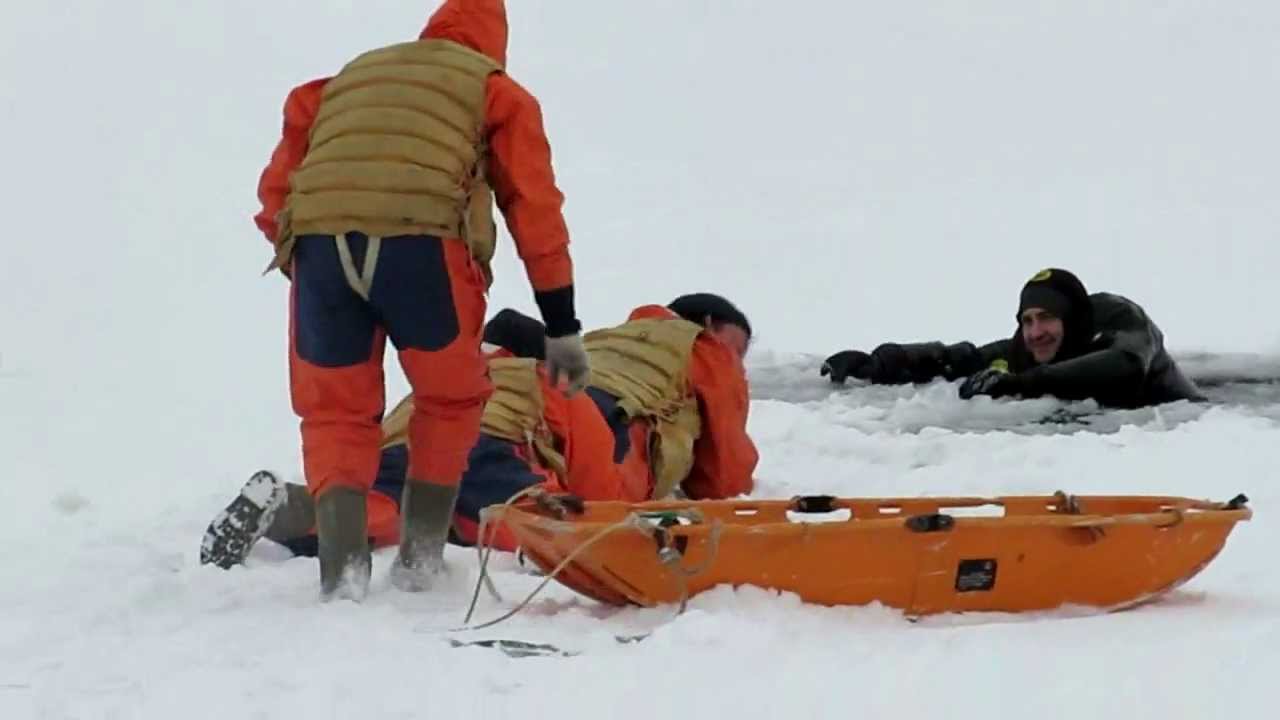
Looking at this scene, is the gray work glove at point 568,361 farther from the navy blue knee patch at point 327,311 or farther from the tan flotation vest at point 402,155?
the navy blue knee patch at point 327,311

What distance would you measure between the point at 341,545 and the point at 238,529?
479mm

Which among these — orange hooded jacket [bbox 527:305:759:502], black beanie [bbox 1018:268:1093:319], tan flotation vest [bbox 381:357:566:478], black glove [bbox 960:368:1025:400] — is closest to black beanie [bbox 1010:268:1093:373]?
black beanie [bbox 1018:268:1093:319]

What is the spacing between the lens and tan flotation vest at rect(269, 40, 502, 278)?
318 centimetres

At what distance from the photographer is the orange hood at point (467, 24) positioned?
11.3 feet

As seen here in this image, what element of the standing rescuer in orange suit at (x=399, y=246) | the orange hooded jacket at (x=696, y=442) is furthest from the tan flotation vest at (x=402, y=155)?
the orange hooded jacket at (x=696, y=442)

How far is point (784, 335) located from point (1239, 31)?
38.1 ft

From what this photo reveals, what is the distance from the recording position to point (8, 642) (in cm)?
291

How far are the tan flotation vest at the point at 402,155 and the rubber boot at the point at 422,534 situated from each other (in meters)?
0.49

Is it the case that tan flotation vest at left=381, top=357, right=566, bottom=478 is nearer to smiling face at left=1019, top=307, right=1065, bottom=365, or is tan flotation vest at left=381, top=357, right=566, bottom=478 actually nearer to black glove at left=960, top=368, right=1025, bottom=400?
black glove at left=960, top=368, right=1025, bottom=400

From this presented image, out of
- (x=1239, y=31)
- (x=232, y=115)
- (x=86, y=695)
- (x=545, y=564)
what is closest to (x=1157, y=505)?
(x=545, y=564)

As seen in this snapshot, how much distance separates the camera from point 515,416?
427 cm

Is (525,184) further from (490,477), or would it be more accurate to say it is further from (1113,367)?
(1113,367)

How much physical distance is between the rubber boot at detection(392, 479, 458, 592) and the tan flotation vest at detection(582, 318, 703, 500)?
142cm

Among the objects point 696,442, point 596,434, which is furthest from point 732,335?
point 596,434
